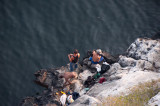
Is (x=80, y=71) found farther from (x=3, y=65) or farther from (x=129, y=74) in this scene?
(x=3, y=65)

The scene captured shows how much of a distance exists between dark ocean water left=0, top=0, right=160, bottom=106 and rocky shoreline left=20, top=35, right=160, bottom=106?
990 millimetres

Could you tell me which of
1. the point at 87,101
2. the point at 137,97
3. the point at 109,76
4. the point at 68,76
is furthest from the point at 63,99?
the point at 137,97

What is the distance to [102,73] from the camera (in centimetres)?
1479

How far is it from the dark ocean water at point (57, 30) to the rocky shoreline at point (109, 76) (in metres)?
0.99

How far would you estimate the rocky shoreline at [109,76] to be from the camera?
35.4 ft

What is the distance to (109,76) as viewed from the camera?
44.9ft

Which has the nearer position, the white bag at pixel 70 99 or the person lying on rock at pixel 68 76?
the white bag at pixel 70 99

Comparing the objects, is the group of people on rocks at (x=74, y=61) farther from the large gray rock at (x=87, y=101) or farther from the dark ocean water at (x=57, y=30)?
the large gray rock at (x=87, y=101)

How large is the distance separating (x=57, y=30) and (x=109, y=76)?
734 cm

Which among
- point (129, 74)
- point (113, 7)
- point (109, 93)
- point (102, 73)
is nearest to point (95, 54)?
point (102, 73)

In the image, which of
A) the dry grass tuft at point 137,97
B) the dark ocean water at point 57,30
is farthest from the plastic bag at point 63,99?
the dry grass tuft at point 137,97

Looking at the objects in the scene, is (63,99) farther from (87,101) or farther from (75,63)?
(87,101)

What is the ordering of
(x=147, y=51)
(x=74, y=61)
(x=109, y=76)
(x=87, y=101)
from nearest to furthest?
(x=87, y=101)
(x=109, y=76)
(x=147, y=51)
(x=74, y=61)

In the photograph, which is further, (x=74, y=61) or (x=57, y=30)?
(x=57, y=30)
